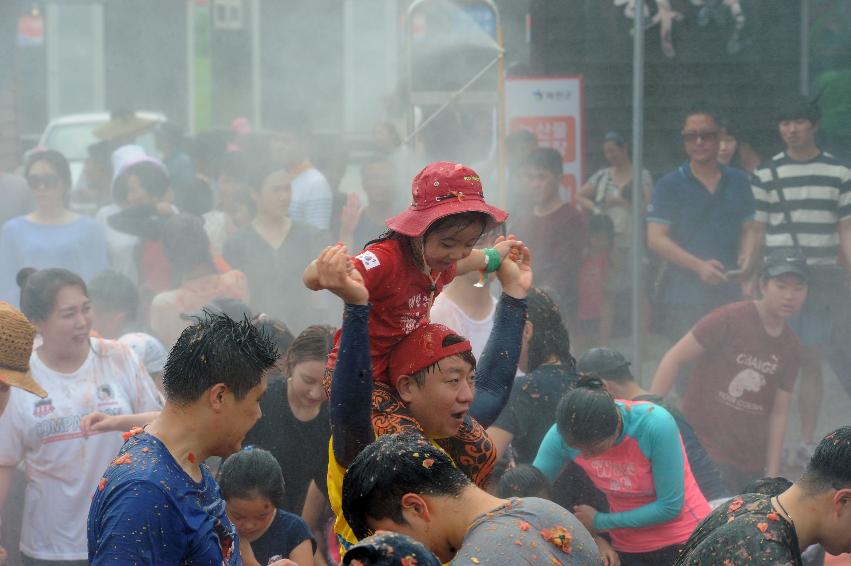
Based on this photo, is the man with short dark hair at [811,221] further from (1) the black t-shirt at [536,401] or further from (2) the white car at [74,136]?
(2) the white car at [74,136]

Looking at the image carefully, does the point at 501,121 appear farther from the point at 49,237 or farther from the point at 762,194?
the point at 49,237

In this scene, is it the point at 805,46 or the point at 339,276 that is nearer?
the point at 339,276

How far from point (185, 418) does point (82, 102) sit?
17.7 meters

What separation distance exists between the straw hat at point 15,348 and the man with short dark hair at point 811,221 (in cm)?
492

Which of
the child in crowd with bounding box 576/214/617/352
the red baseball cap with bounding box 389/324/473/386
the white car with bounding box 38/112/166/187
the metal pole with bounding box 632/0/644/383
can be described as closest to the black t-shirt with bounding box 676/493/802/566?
the red baseball cap with bounding box 389/324/473/386

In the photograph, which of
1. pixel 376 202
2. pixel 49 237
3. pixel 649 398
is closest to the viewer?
pixel 649 398

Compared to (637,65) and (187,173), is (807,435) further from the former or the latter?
(187,173)

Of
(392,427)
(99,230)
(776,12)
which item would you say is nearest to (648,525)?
(392,427)

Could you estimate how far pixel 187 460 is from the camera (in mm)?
2660

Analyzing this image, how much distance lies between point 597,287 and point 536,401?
3.48 metres

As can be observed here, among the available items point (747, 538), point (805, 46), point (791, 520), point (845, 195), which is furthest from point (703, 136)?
point (747, 538)

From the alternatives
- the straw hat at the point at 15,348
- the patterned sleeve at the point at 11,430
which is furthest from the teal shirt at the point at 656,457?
the patterned sleeve at the point at 11,430

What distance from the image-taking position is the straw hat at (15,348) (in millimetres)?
3971

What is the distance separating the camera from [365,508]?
8.42ft
